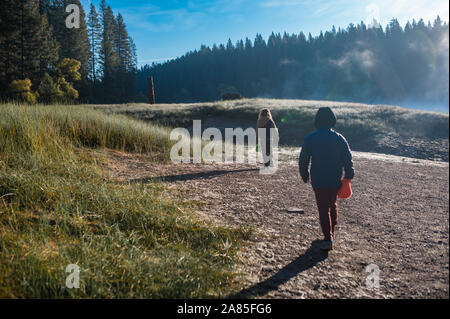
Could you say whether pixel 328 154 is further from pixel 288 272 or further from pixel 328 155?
pixel 288 272

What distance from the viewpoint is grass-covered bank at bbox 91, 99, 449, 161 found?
13.1 meters

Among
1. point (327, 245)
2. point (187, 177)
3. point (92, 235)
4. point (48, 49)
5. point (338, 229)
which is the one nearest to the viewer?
point (92, 235)

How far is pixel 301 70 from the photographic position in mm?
96688

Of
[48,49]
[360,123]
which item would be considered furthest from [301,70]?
[48,49]

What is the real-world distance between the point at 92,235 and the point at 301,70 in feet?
337

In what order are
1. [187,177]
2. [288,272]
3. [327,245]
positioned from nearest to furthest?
[288,272], [327,245], [187,177]

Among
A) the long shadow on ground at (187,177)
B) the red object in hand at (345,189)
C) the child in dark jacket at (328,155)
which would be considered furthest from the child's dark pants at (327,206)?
the long shadow on ground at (187,177)

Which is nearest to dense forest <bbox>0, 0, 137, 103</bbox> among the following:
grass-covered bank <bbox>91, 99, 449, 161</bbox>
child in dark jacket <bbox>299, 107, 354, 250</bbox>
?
grass-covered bank <bbox>91, 99, 449, 161</bbox>

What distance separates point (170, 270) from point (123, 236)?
0.92m

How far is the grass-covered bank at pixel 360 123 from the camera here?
1305 centimetres

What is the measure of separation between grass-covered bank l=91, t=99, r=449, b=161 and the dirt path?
6.77 meters

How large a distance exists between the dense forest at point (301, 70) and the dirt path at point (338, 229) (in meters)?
81.8

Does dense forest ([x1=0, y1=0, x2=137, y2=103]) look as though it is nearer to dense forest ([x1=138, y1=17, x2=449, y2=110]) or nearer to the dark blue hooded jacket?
the dark blue hooded jacket
